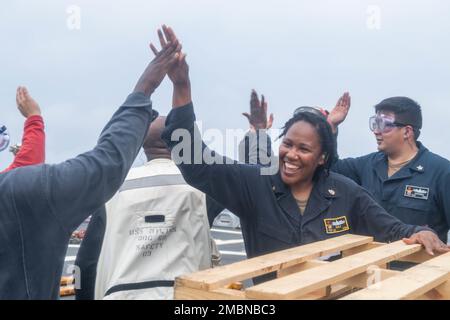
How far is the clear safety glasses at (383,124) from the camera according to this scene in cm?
432

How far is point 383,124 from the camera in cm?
434

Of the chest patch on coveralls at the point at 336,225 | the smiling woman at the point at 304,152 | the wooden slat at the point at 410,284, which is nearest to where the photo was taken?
the wooden slat at the point at 410,284

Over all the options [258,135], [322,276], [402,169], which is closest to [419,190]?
[402,169]

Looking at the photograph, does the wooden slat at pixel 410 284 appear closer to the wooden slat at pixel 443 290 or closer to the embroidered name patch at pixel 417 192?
the wooden slat at pixel 443 290

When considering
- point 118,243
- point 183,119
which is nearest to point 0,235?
point 118,243

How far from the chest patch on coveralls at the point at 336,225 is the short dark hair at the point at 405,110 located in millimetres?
1571

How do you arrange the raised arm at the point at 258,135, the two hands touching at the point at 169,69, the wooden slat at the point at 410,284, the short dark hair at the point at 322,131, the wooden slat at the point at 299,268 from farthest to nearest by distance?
1. the raised arm at the point at 258,135
2. the short dark hair at the point at 322,131
3. the two hands touching at the point at 169,69
4. the wooden slat at the point at 299,268
5. the wooden slat at the point at 410,284

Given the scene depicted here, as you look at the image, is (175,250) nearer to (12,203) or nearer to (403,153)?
(12,203)

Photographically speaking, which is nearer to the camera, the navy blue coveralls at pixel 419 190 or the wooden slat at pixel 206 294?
the wooden slat at pixel 206 294

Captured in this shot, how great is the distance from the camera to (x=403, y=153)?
4.32 meters

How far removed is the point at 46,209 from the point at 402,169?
3.03m

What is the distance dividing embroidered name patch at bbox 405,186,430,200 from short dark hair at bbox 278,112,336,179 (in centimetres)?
108

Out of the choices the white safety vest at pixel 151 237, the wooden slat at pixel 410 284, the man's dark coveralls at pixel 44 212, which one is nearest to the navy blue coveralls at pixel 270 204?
the white safety vest at pixel 151 237

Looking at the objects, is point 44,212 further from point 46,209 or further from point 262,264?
point 262,264
